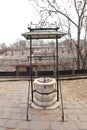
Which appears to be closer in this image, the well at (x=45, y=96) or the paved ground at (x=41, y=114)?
the paved ground at (x=41, y=114)

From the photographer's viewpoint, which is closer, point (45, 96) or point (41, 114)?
point (41, 114)

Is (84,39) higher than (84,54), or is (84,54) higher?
(84,39)

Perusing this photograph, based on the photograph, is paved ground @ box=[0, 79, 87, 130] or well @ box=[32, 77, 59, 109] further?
well @ box=[32, 77, 59, 109]

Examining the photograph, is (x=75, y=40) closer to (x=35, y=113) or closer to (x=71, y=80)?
(x=71, y=80)

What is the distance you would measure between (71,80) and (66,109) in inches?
185

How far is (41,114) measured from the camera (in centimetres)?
514

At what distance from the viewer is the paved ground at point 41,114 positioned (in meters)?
4.37

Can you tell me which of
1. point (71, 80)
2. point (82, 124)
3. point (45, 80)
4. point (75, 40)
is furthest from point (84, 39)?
point (82, 124)

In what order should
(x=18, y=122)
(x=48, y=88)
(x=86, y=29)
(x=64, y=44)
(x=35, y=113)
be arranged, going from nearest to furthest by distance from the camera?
(x=18, y=122) < (x=35, y=113) < (x=48, y=88) < (x=86, y=29) < (x=64, y=44)

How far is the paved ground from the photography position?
4.37 meters

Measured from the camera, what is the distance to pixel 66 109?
217 inches

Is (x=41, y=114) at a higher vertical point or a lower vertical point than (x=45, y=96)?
lower

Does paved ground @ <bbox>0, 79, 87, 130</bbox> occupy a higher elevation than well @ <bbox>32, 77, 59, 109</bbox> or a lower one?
lower

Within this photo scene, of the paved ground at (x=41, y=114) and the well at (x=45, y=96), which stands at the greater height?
the well at (x=45, y=96)
